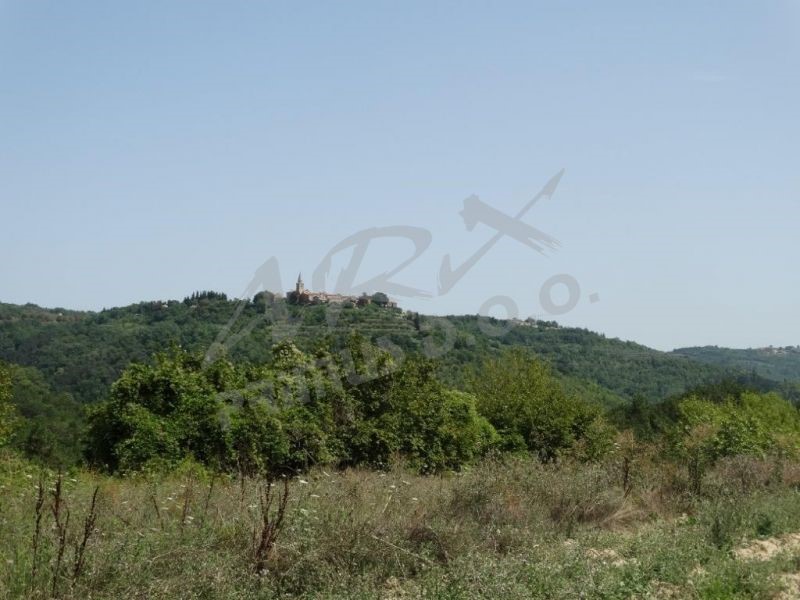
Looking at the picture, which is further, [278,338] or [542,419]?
[542,419]

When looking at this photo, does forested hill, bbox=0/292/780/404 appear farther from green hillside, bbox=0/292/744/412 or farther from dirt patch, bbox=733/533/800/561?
dirt patch, bbox=733/533/800/561

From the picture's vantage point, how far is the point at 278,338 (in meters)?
17.8

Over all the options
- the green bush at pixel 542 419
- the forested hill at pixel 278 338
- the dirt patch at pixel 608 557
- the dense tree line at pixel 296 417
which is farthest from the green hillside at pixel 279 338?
the dirt patch at pixel 608 557

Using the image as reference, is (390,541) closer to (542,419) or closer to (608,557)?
(608,557)

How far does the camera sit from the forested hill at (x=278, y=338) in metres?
21.4

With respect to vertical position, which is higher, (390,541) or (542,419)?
(542,419)

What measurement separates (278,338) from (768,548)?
11.9m

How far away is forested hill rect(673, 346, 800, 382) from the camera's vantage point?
12959 cm

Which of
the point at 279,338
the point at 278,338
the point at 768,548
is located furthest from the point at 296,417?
the point at 768,548

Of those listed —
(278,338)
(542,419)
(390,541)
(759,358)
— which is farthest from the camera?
(759,358)

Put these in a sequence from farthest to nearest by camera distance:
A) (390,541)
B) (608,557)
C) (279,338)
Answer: (279,338) → (608,557) → (390,541)

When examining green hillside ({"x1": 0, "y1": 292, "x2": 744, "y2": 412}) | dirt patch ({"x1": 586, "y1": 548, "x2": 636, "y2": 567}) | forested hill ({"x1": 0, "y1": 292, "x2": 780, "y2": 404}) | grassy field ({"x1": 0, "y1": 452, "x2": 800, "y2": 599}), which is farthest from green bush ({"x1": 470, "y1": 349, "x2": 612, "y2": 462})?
dirt patch ({"x1": 586, "y1": 548, "x2": 636, "y2": 567})

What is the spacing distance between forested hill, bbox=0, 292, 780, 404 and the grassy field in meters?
8.83

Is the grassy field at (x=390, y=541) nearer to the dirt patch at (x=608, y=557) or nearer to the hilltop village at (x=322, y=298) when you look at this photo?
the dirt patch at (x=608, y=557)
